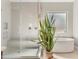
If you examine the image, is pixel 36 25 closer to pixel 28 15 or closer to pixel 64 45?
pixel 28 15

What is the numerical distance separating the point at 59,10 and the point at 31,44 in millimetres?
2024

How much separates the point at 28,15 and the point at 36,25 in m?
0.55

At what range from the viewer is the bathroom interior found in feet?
13.8

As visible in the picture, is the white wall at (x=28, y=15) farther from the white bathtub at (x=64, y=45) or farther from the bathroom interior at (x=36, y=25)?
the white bathtub at (x=64, y=45)

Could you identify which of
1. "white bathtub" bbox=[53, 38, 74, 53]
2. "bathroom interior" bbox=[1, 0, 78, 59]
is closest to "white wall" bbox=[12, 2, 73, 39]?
"bathroom interior" bbox=[1, 0, 78, 59]

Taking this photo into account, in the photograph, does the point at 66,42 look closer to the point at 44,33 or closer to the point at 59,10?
the point at 59,10

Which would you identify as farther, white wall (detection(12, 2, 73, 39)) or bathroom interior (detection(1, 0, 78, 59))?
white wall (detection(12, 2, 73, 39))

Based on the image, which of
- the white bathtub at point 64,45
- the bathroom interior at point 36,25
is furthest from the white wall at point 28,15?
the white bathtub at point 64,45

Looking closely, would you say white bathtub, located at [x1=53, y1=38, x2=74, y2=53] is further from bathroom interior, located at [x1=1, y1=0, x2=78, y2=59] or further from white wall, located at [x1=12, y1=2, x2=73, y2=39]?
white wall, located at [x1=12, y1=2, x2=73, y2=39]

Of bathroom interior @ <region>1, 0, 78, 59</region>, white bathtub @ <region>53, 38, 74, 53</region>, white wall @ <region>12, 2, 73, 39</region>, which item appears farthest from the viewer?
white bathtub @ <region>53, 38, 74, 53</region>

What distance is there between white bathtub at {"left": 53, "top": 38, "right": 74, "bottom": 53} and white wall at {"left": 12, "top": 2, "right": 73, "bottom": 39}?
0.78ft

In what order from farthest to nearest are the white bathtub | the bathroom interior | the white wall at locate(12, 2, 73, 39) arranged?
the white bathtub → the white wall at locate(12, 2, 73, 39) → the bathroom interior

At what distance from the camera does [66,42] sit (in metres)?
5.17

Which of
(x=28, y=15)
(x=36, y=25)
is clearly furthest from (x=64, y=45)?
(x=28, y=15)
